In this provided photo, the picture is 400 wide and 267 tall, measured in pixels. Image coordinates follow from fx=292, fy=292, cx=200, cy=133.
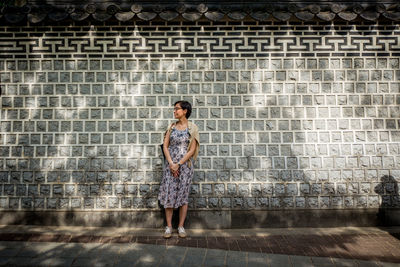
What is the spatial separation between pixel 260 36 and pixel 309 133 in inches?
77.7

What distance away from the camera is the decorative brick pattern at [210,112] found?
205 inches

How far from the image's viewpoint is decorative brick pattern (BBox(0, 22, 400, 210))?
5.21 metres

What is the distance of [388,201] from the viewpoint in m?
5.28

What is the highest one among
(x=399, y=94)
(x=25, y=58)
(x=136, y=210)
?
(x=25, y=58)

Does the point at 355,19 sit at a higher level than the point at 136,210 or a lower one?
higher

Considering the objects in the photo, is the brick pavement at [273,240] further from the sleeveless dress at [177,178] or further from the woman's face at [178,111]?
the woman's face at [178,111]

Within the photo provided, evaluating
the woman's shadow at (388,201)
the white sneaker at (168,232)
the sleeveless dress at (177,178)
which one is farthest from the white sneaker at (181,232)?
the woman's shadow at (388,201)

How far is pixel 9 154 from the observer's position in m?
5.24

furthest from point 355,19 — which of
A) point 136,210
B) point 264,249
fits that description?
point 136,210

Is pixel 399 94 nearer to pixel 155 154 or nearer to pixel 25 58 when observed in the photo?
pixel 155 154

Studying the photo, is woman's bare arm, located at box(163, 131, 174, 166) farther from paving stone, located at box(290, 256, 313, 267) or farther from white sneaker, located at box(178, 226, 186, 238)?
paving stone, located at box(290, 256, 313, 267)

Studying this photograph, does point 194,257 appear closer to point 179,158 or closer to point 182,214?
point 182,214

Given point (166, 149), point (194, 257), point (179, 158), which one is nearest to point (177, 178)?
point (179, 158)

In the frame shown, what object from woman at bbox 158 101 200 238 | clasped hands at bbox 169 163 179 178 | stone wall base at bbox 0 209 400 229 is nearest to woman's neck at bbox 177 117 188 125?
woman at bbox 158 101 200 238
